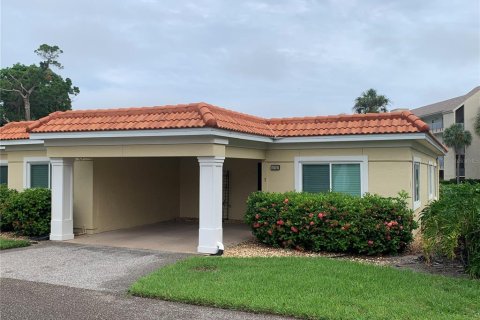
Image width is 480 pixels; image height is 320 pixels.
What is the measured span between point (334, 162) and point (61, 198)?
6.92 m

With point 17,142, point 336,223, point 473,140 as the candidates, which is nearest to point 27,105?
point 17,142

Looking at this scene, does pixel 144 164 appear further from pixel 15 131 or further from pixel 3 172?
pixel 3 172

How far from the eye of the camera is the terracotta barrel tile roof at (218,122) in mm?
9701

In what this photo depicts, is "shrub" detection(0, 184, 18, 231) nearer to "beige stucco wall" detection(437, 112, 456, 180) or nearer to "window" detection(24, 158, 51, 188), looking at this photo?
"window" detection(24, 158, 51, 188)

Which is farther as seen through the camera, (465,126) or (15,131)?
(465,126)

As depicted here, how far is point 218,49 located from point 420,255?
10089 mm

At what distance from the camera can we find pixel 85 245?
10547 millimetres

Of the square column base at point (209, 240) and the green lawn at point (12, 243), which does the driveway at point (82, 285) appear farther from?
the square column base at point (209, 240)

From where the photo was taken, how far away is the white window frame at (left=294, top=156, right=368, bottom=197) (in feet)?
35.7

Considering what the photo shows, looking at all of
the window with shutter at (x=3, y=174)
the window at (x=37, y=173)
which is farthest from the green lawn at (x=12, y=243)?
the window with shutter at (x=3, y=174)

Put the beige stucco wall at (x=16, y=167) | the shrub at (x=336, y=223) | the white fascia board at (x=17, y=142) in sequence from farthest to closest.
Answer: the beige stucco wall at (x=16, y=167), the white fascia board at (x=17, y=142), the shrub at (x=336, y=223)

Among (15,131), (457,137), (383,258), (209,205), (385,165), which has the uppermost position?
(457,137)

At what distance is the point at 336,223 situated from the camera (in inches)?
362

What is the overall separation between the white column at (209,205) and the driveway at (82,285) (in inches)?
25.2
